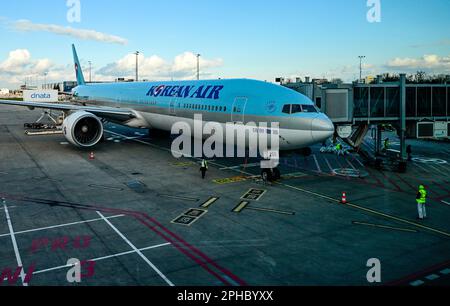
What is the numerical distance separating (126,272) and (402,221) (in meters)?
11.2

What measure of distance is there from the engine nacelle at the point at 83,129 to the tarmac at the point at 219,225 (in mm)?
4060

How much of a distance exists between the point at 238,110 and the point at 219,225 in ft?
30.6

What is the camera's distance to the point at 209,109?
2555 centimetres

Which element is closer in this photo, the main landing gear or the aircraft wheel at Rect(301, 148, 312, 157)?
the aircraft wheel at Rect(301, 148, 312, 157)

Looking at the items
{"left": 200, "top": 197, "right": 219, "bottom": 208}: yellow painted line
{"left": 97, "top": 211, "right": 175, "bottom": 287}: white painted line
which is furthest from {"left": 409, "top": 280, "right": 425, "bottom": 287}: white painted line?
{"left": 200, "top": 197, "right": 219, "bottom": 208}: yellow painted line

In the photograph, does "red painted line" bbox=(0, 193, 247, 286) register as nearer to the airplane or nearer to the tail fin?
the airplane

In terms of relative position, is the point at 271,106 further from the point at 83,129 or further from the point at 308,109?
the point at 83,129

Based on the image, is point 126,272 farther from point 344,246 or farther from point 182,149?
point 182,149

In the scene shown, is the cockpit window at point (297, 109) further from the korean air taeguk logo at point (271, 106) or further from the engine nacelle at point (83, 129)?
the engine nacelle at point (83, 129)

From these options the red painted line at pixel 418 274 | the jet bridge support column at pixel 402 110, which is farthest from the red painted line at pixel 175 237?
the jet bridge support column at pixel 402 110

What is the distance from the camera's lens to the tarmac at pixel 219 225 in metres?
11.4

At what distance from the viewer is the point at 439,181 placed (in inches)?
923

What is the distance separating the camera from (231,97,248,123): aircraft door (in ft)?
74.6

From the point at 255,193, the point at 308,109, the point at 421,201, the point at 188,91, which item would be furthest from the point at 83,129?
the point at 421,201
